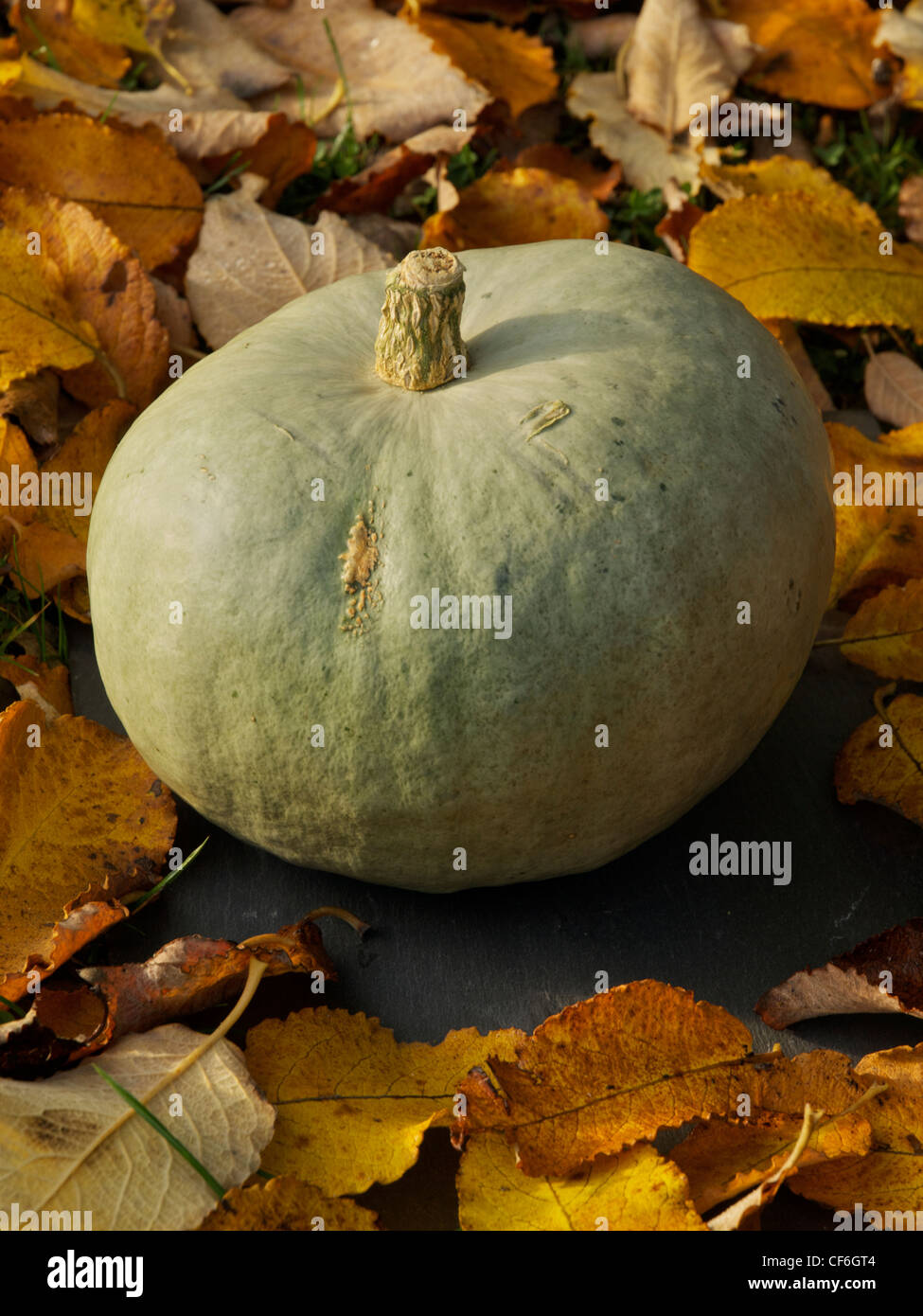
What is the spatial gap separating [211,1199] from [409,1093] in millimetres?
288

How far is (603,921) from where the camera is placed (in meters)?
2.01

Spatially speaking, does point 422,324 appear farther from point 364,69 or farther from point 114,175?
point 364,69

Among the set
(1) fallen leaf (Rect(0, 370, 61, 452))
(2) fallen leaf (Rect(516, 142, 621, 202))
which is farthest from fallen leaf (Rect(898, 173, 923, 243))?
(1) fallen leaf (Rect(0, 370, 61, 452))

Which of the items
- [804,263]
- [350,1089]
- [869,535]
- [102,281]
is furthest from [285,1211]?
[804,263]

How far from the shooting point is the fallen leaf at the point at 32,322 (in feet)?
7.79

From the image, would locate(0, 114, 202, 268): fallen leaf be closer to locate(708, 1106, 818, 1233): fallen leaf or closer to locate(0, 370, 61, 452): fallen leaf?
locate(0, 370, 61, 452): fallen leaf

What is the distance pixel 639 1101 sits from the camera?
5.51ft

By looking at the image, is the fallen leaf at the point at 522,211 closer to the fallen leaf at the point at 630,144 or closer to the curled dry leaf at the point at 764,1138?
the fallen leaf at the point at 630,144

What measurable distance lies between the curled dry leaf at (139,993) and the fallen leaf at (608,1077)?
344 millimetres

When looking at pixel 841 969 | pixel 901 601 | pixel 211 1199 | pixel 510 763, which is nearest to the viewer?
pixel 211 1199

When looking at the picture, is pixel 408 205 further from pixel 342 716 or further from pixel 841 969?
pixel 841 969

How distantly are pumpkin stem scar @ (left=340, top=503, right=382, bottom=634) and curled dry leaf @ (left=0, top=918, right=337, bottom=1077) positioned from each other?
481mm

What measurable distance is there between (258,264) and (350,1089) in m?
1.62

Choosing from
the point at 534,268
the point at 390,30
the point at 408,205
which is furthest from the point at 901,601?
the point at 390,30
